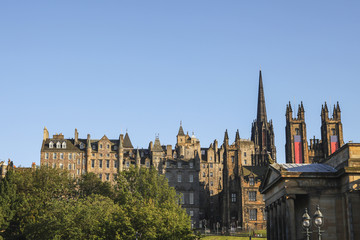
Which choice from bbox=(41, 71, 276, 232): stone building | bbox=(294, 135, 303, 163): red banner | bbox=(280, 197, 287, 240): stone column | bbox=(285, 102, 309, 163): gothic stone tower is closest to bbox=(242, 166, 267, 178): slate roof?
bbox=(41, 71, 276, 232): stone building

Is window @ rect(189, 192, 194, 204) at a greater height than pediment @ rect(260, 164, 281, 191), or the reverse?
window @ rect(189, 192, 194, 204)

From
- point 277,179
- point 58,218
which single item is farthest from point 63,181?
point 277,179

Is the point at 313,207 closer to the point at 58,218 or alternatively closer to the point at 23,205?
the point at 58,218

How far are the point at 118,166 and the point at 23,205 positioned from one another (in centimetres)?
6878

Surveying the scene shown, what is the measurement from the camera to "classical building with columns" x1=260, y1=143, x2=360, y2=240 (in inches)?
2680

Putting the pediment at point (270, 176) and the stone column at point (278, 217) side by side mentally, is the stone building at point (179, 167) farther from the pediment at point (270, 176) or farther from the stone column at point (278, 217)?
the stone column at point (278, 217)

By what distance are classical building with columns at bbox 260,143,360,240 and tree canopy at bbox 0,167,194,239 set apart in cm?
1868

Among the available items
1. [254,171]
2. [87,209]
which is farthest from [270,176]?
[254,171]

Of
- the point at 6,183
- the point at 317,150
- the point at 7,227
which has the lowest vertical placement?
the point at 7,227

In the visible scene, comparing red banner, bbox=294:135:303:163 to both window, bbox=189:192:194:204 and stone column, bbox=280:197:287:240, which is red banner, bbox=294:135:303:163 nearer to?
window, bbox=189:192:194:204

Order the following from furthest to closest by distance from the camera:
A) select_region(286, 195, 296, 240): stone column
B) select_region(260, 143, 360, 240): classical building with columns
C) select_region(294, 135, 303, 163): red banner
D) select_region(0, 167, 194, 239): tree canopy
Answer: select_region(294, 135, 303, 163): red banner, select_region(0, 167, 194, 239): tree canopy, select_region(286, 195, 296, 240): stone column, select_region(260, 143, 360, 240): classical building with columns

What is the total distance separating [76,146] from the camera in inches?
7618

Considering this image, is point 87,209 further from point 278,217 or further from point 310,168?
point 310,168

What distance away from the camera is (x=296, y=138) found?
175625 millimetres
